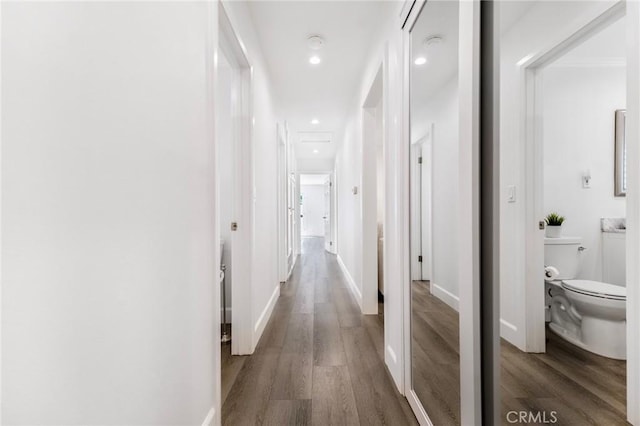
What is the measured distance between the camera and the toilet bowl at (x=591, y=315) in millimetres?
591

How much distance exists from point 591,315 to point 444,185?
741 mm

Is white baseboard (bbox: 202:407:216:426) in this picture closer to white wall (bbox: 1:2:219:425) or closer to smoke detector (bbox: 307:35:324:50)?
white wall (bbox: 1:2:219:425)

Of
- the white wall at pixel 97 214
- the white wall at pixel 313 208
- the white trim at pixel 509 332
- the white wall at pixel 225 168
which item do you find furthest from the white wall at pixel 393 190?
the white wall at pixel 313 208

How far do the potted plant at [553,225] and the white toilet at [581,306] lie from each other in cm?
1

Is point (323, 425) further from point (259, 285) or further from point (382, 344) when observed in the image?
point (259, 285)

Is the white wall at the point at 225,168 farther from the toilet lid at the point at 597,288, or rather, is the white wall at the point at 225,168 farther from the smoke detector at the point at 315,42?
the toilet lid at the point at 597,288

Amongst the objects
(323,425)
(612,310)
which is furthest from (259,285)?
(612,310)

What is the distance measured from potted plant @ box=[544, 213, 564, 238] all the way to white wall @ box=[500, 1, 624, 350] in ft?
0.25

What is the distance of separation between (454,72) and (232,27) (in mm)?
1323

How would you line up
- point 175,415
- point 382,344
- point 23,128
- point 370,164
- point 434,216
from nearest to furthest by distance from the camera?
→ point 23,128, point 175,415, point 434,216, point 382,344, point 370,164

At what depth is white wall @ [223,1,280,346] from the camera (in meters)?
2.17

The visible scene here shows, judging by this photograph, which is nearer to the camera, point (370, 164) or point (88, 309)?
point (88, 309)

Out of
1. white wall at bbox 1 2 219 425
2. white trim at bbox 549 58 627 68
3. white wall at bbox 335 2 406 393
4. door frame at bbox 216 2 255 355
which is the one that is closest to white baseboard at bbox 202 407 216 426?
white wall at bbox 1 2 219 425

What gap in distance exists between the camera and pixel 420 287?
58.8 inches
